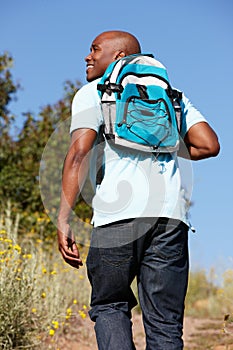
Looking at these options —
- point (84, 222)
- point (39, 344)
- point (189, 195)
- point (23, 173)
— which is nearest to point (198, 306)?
point (84, 222)

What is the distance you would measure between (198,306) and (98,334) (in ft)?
21.4

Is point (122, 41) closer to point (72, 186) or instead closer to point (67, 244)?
point (72, 186)

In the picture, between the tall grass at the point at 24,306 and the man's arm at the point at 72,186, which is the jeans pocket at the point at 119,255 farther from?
the tall grass at the point at 24,306

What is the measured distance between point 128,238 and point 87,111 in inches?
23.0

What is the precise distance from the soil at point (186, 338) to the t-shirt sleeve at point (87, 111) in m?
2.63

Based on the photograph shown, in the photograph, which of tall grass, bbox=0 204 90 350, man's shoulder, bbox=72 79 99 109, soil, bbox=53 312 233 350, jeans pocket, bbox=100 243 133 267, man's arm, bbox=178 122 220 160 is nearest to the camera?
jeans pocket, bbox=100 243 133 267

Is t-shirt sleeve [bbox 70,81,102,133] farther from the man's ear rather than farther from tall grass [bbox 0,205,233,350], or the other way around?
tall grass [bbox 0,205,233,350]

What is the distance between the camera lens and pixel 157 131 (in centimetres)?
267

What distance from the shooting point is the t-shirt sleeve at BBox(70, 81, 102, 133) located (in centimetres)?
266

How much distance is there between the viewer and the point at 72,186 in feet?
8.66

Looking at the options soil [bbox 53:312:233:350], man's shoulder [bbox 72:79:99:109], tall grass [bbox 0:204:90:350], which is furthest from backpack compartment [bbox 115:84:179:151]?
soil [bbox 53:312:233:350]

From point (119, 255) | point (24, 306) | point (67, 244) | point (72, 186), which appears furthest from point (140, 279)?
point (24, 306)

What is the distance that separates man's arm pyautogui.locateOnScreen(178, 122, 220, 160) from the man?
0.76 feet

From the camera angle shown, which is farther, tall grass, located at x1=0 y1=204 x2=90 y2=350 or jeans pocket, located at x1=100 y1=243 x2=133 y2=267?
tall grass, located at x1=0 y1=204 x2=90 y2=350
